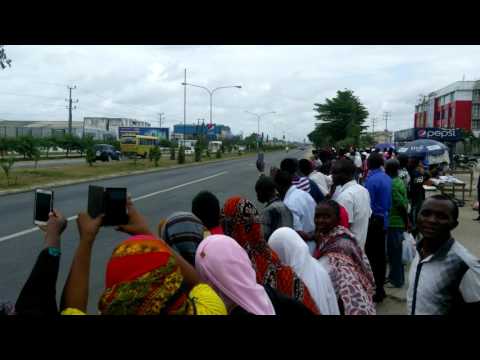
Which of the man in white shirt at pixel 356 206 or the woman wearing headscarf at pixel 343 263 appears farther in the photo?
the man in white shirt at pixel 356 206

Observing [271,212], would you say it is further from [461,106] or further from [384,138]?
[384,138]

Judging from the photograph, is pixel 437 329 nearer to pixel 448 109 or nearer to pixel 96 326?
pixel 96 326

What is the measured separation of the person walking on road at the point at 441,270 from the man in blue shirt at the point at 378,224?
3.18 metres

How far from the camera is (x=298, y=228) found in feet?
15.5

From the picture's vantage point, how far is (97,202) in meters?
1.96

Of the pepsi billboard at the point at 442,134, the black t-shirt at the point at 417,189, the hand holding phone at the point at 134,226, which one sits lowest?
the black t-shirt at the point at 417,189

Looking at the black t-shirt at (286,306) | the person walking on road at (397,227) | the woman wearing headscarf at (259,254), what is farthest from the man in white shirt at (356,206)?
the black t-shirt at (286,306)

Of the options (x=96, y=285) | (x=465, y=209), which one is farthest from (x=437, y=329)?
(x=465, y=209)

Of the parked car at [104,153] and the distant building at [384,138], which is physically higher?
the distant building at [384,138]

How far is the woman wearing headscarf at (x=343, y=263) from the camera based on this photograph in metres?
2.73

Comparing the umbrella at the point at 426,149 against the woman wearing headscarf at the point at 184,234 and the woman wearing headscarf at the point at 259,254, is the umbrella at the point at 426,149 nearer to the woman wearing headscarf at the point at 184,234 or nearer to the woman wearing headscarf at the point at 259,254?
the woman wearing headscarf at the point at 259,254
